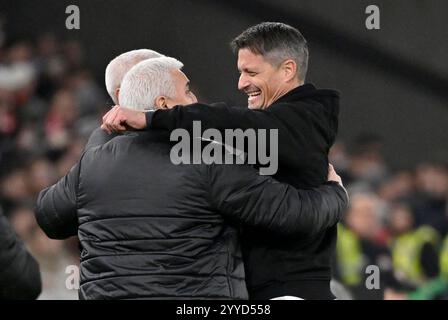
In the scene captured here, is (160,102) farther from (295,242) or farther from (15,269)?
(15,269)

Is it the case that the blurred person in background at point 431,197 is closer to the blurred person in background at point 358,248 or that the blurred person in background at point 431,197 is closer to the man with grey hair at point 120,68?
the blurred person in background at point 358,248

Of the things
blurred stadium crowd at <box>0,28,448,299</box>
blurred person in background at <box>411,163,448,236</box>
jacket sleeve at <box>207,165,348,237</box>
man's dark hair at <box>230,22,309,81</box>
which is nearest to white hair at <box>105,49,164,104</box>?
man's dark hair at <box>230,22,309,81</box>

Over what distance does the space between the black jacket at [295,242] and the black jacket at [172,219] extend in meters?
0.07

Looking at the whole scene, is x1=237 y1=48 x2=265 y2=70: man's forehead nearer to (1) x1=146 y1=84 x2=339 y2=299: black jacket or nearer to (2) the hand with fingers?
(1) x1=146 y1=84 x2=339 y2=299: black jacket

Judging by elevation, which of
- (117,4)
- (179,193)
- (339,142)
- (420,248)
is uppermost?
(117,4)

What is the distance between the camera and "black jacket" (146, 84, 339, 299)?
2.00 meters

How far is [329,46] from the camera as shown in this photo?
5.95 metres

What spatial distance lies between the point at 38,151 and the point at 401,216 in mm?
2026

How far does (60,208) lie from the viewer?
2.05m

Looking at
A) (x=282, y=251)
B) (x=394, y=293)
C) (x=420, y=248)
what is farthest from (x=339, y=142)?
(x=282, y=251)

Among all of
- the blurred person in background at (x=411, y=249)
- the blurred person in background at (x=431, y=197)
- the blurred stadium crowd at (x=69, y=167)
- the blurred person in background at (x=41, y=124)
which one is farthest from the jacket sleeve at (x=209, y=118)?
the blurred person in background at (x=431, y=197)

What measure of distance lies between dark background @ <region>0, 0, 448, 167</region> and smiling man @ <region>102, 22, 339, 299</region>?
352cm

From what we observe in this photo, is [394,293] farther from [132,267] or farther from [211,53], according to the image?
[132,267]

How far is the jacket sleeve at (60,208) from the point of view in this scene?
2033 millimetres
